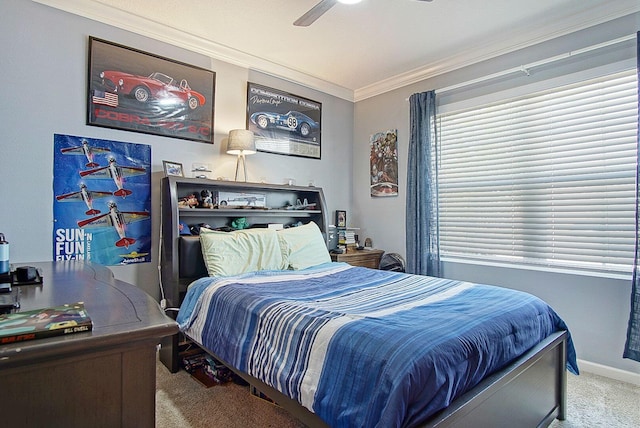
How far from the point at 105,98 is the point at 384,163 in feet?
9.18

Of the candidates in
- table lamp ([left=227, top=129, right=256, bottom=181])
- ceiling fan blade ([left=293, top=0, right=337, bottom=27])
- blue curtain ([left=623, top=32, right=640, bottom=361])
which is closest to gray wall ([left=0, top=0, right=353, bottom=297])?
table lamp ([left=227, top=129, right=256, bottom=181])

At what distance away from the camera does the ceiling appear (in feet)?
8.46

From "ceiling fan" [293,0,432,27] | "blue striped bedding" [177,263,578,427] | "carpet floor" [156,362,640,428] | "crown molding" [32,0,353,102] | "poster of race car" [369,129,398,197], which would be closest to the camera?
"blue striped bedding" [177,263,578,427]

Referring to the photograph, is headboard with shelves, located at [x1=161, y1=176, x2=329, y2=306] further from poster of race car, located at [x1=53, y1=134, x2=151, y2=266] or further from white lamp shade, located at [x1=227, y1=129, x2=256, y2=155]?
white lamp shade, located at [x1=227, y1=129, x2=256, y2=155]

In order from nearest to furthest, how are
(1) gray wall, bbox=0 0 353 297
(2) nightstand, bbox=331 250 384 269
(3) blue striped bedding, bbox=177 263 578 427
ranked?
(3) blue striped bedding, bbox=177 263 578 427 < (1) gray wall, bbox=0 0 353 297 < (2) nightstand, bbox=331 250 384 269

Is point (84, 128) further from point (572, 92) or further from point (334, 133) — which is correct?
point (572, 92)

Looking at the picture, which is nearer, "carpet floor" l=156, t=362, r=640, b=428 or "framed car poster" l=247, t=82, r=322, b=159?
"carpet floor" l=156, t=362, r=640, b=428

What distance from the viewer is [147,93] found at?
9.39 feet

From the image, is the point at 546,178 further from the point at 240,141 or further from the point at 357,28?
the point at 240,141

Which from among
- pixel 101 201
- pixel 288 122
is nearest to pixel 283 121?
pixel 288 122

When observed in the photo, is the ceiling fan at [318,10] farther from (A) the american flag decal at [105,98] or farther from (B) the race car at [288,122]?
(A) the american flag decal at [105,98]

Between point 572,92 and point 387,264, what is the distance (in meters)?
2.29

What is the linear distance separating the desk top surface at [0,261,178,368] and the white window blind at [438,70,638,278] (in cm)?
303

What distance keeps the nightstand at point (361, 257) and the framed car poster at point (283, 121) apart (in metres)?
1.20
